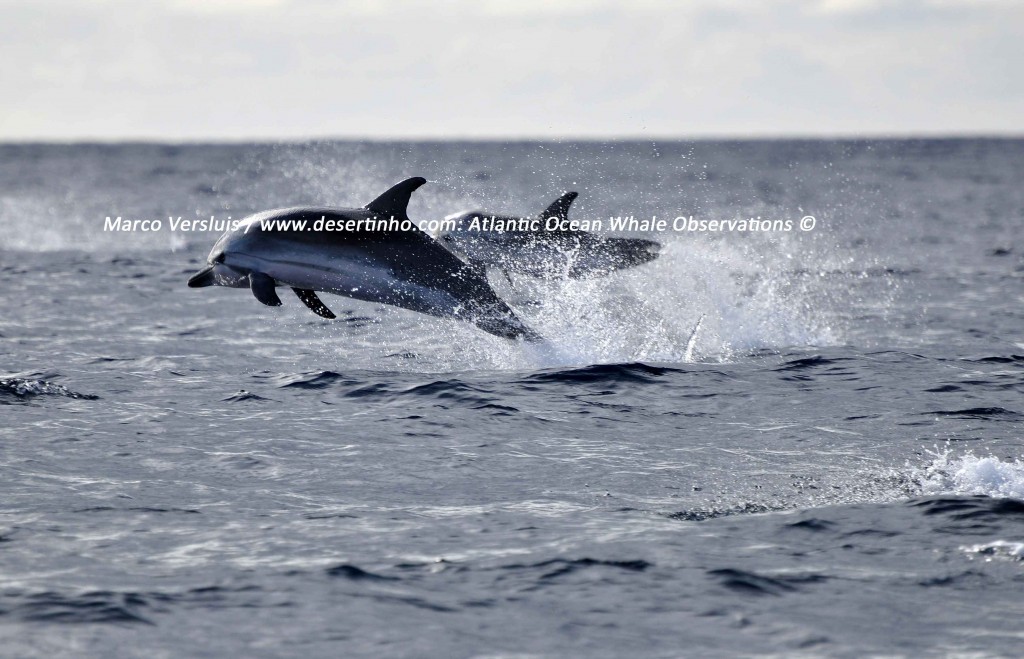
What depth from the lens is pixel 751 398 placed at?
13.3 metres

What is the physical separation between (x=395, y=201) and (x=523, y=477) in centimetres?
474

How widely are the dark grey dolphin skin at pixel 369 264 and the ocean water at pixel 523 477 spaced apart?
2.75 feet

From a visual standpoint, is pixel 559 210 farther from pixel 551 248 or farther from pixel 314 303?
pixel 314 303

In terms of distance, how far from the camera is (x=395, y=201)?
14.0 m

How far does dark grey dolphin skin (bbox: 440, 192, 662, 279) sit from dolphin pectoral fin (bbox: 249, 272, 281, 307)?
3139 millimetres

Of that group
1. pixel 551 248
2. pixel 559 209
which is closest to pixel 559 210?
pixel 559 209

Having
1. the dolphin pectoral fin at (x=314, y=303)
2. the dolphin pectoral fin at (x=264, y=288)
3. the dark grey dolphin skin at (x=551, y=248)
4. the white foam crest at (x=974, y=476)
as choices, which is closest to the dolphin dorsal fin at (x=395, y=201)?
the dolphin pectoral fin at (x=314, y=303)

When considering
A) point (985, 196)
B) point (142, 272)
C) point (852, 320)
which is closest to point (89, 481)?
point (852, 320)

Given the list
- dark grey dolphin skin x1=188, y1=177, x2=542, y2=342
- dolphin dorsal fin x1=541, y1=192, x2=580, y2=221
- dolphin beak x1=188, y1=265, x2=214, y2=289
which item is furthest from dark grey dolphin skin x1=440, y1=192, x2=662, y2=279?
dolphin beak x1=188, y1=265, x2=214, y2=289

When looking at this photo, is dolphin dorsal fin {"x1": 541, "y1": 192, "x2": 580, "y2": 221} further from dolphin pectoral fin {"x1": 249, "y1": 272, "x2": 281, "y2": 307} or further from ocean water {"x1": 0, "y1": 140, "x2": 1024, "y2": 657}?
dolphin pectoral fin {"x1": 249, "y1": 272, "x2": 281, "y2": 307}

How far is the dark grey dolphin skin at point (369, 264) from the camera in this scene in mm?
14117

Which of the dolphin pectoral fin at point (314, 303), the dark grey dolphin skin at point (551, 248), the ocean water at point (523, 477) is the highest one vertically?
the dark grey dolphin skin at point (551, 248)

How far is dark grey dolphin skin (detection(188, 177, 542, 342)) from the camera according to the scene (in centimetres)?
1412

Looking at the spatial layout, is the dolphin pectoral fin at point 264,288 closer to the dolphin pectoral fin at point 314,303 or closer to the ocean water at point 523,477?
the dolphin pectoral fin at point 314,303
